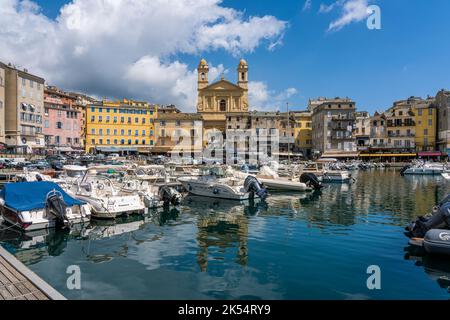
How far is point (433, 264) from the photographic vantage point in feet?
42.1

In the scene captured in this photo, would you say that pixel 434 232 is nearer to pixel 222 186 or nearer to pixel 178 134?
pixel 222 186

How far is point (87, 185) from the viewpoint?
76.1 feet

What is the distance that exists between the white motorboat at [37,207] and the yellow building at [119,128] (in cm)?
7102

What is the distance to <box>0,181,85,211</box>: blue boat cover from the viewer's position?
18.0 metres

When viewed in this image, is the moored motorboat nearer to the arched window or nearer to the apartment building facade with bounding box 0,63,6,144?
the apartment building facade with bounding box 0,63,6,144

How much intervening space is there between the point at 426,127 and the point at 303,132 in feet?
103

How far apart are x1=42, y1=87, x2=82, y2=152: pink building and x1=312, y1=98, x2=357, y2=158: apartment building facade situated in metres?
62.4

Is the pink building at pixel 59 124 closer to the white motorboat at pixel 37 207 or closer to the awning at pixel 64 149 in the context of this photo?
the awning at pixel 64 149

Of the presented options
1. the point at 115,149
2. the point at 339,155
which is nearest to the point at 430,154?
the point at 339,155

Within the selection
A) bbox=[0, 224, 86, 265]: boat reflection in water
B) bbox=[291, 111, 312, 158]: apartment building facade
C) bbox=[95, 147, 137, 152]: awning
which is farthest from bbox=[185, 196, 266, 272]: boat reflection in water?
bbox=[291, 111, 312, 158]: apartment building facade

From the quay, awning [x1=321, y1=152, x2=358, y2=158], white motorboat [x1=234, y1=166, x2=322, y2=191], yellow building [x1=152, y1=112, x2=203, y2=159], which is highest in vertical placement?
yellow building [x1=152, y1=112, x2=203, y2=159]

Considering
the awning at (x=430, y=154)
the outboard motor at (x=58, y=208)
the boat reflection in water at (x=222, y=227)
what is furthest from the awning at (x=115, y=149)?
the awning at (x=430, y=154)
